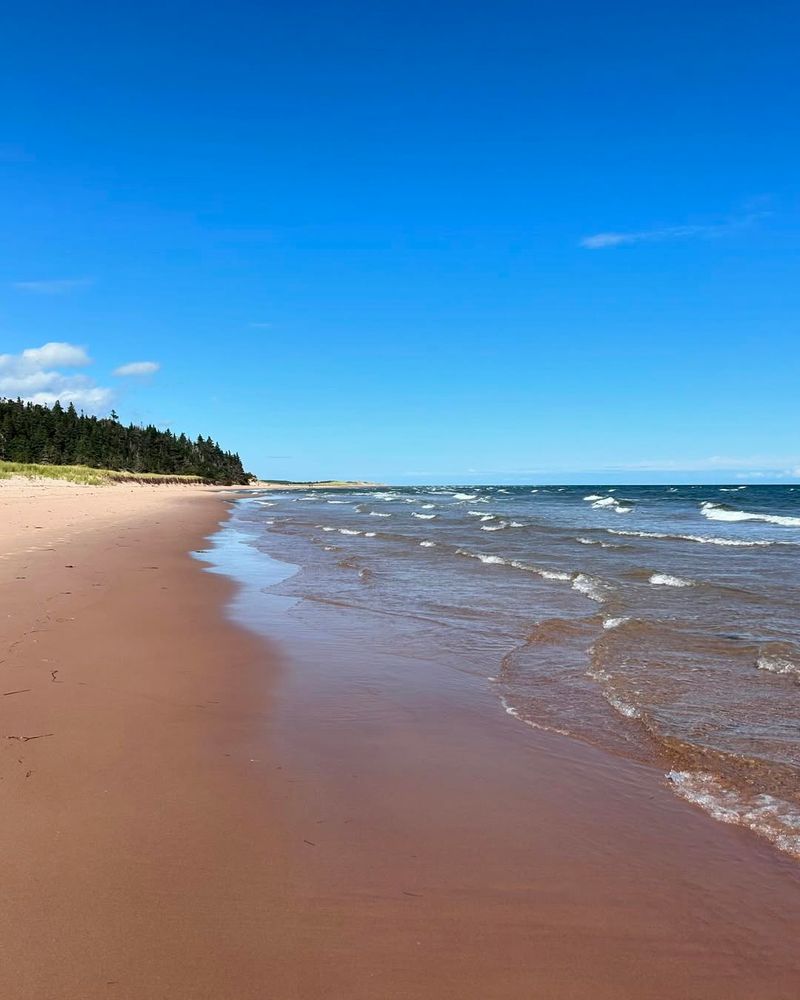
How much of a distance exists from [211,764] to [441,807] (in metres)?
1.81

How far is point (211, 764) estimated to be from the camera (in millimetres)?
4918

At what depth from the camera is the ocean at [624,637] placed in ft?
18.2

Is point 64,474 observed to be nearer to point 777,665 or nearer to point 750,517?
point 750,517

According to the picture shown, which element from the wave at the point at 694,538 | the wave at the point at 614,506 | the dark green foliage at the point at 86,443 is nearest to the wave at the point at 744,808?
the wave at the point at 694,538

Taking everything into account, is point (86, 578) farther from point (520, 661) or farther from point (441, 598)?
point (520, 661)

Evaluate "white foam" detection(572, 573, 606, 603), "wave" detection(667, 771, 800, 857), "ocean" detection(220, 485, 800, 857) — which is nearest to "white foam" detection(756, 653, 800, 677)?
"ocean" detection(220, 485, 800, 857)

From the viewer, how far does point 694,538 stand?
26.6 m

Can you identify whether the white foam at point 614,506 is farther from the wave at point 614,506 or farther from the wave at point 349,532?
the wave at point 349,532

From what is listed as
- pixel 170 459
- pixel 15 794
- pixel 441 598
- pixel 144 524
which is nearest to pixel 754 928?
pixel 15 794

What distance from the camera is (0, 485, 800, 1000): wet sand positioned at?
2818mm

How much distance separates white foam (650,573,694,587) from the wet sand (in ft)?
30.8

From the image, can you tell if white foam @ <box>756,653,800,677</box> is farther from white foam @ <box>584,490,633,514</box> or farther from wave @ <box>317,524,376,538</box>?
white foam @ <box>584,490,633,514</box>

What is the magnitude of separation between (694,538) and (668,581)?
1317 cm

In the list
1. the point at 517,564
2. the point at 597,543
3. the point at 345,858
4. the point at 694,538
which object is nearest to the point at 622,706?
the point at 345,858
